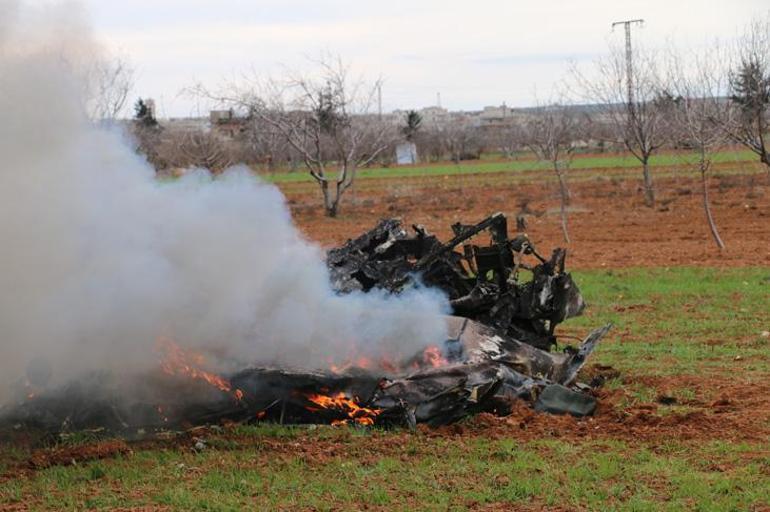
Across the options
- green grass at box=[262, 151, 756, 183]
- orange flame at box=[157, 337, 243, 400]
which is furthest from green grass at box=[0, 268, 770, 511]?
green grass at box=[262, 151, 756, 183]

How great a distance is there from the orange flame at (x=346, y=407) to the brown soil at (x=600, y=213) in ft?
50.0

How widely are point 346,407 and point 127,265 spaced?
8.56 ft

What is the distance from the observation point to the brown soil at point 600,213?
87.5 ft

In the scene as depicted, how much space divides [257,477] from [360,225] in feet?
96.7

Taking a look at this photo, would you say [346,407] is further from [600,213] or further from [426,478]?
[600,213]

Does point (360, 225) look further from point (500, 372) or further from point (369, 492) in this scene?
point (369, 492)

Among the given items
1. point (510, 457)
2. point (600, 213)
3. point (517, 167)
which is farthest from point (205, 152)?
point (510, 457)

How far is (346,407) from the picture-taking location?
10039 mm

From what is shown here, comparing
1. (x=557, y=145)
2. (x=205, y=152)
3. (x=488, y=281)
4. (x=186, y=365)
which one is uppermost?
(x=205, y=152)

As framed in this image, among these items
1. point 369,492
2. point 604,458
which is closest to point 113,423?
point 369,492

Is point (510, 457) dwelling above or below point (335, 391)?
below

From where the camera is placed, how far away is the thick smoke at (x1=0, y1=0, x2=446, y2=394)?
9938 millimetres

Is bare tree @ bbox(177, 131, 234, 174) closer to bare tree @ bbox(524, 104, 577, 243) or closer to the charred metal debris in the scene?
bare tree @ bbox(524, 104, 577, 243)

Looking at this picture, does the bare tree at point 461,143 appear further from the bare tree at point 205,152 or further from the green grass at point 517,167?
the bare tree at point 205,152
